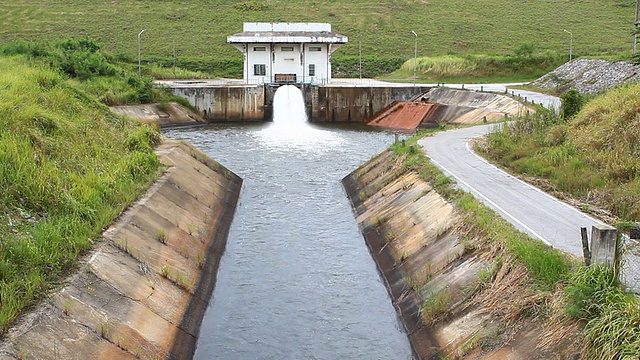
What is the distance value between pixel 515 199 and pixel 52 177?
1264cm

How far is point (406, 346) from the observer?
13859mm

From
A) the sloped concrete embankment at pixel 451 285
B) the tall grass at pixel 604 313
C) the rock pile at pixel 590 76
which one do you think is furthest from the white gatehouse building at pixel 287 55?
the tall grass at pixel 604 313

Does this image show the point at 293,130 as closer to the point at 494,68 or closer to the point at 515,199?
the point at 494,68

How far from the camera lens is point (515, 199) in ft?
60.4

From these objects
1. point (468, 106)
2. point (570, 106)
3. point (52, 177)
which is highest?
point (570, 106)

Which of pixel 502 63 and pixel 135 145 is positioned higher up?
pixel 502 63

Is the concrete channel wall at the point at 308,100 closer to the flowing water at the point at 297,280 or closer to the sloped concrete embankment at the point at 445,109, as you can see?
the sloped concrete embankment at the point at 445,109

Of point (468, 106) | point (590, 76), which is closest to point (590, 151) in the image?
point (468, 106)

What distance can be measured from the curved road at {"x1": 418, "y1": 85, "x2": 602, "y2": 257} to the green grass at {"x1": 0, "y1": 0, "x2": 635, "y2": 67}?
62915 mm

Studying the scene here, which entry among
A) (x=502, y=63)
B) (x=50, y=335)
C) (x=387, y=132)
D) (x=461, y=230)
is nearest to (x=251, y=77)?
(x=387, y=132)

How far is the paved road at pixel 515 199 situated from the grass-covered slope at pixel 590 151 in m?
0.99

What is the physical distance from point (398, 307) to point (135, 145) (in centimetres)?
1283

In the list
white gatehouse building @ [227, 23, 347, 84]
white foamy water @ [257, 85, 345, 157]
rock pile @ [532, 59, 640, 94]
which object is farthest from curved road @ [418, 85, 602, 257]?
white gatehouse building @ [227, 23, 347, 84]

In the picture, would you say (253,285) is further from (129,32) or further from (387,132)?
(129,32)
